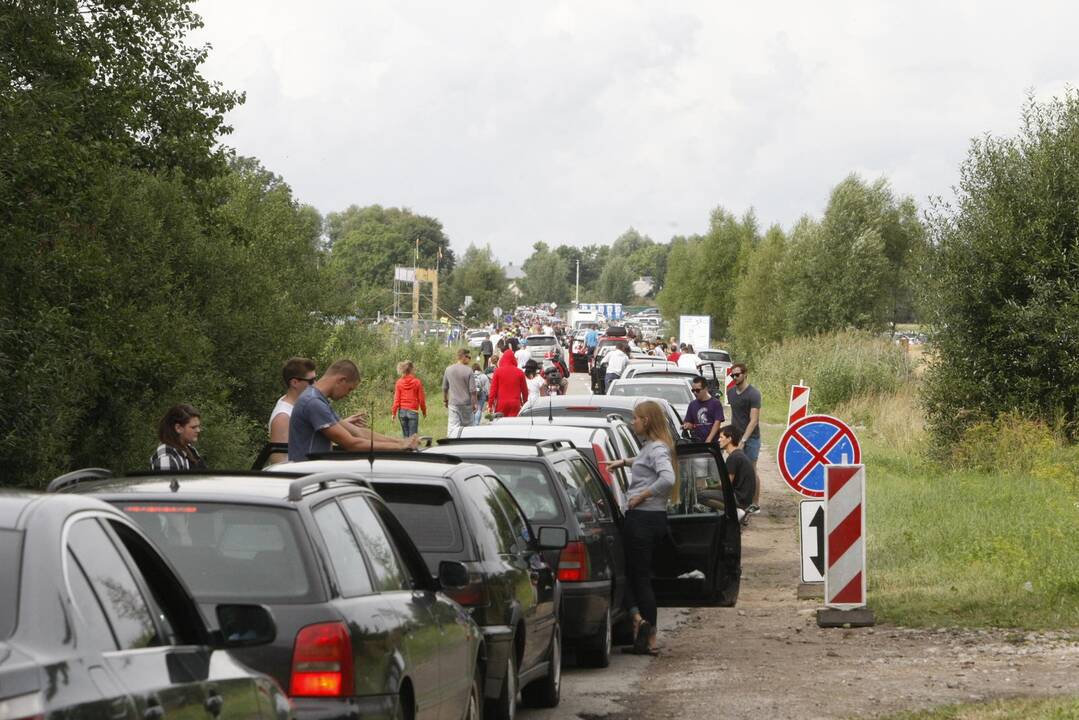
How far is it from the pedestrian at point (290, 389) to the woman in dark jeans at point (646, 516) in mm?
2489

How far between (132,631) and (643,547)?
8249 millimetres

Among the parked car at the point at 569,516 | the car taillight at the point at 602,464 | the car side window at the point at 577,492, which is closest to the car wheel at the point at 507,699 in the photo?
the parked car at the point at 569,516

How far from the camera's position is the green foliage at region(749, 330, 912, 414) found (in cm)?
4556

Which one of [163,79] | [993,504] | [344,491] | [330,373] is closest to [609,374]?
[163,79]

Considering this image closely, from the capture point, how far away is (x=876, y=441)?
118ft

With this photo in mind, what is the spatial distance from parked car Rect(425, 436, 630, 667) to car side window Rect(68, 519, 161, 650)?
6420 millimetres

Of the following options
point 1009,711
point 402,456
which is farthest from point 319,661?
point 1009,711

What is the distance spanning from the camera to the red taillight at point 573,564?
11.1 m

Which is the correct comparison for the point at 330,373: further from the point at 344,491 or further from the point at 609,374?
the point at 609,374

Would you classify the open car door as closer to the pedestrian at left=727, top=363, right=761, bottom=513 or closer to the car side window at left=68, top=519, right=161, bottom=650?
the pedestrian at left=727, top=363, right=761, bottom=513

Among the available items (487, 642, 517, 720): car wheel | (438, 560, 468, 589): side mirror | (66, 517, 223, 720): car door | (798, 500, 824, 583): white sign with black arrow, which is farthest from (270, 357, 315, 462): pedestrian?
(66, 517, 223, 720): car door

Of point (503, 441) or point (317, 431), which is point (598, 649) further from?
point (317, 431)

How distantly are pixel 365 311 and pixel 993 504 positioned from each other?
25.1 meters

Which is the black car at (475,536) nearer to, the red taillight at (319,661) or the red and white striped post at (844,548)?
the red taillight at (319,661)
